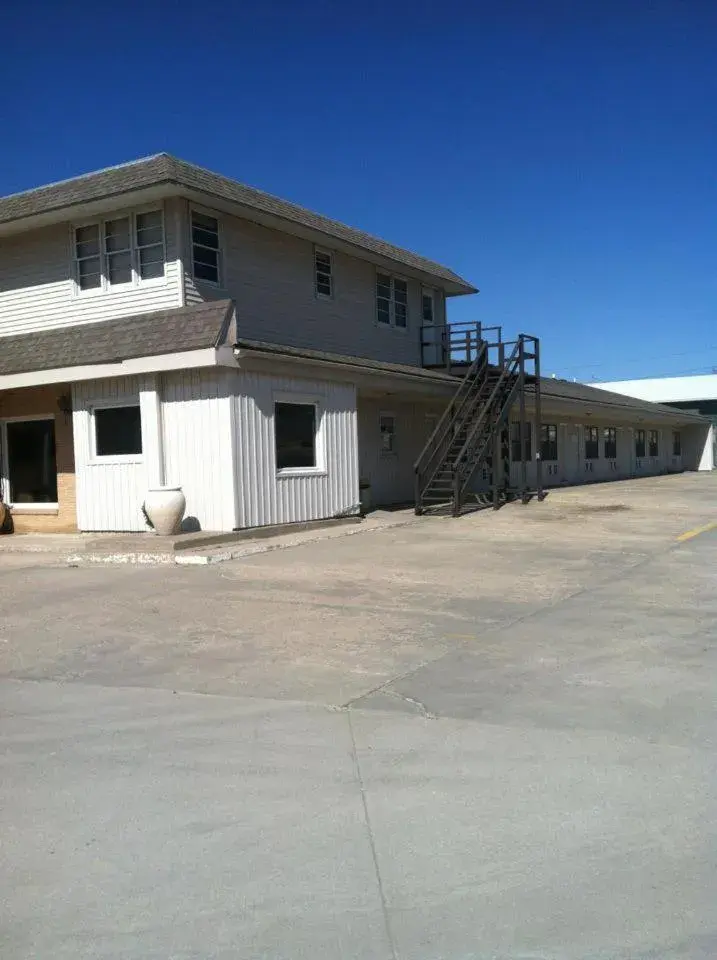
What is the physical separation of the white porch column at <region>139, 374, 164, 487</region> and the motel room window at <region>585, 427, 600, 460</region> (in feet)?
75.9

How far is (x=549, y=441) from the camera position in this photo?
3064 cm

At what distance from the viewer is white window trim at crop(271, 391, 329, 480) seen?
14.6 metres

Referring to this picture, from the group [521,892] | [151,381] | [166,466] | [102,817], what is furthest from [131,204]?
[521,892]

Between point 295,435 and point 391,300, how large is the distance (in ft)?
25.9

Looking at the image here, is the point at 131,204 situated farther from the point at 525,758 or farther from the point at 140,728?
the point at 525,758

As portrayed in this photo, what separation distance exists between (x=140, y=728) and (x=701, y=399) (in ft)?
182

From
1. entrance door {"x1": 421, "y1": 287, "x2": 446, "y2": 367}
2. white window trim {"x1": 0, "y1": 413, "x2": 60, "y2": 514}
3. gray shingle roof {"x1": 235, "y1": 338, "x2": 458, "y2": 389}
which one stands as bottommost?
white window trim {"x1": 0, "y1": 413, "x2": 60, "y2": 514}

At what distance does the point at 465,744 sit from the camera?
4766 millimetres

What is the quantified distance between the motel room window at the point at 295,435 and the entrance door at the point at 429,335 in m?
8.30

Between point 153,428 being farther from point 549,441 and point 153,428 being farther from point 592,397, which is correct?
point 592,397

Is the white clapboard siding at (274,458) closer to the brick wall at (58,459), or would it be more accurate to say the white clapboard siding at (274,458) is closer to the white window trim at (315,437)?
the white window trim at (315,437)

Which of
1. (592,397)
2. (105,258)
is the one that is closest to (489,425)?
(105,258)

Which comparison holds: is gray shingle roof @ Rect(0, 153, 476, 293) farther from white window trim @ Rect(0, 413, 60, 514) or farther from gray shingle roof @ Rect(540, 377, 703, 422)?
gray shingle roof @ Rect(540, 377, 703, 422)

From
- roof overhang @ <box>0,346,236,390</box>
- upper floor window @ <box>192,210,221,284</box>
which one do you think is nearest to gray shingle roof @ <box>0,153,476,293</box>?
upper floor window @ <box>192,210,221,284</box>
